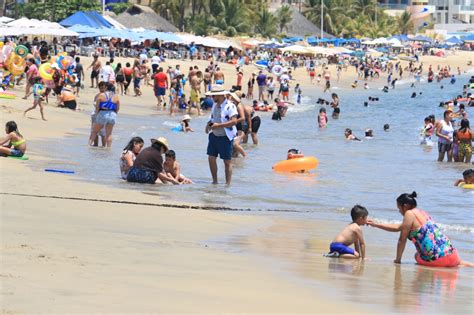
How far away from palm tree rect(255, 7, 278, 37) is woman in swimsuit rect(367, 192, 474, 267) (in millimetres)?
74502

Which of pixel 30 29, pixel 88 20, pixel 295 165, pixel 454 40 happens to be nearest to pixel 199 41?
pixel 88 20

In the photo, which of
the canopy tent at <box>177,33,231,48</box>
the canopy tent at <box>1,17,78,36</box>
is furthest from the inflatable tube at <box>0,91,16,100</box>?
the canopy tent at <box>177,33,231,48</box>

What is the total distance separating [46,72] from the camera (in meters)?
24.3

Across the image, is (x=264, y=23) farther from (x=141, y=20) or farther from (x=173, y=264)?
(x=173, y=264)

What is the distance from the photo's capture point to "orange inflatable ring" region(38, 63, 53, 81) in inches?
952

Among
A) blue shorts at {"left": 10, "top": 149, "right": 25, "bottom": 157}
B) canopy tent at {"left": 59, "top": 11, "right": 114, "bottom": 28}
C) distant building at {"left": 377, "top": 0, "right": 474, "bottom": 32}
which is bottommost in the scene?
blue shorts at {"left": 10, "top": 149, "right": 25, "bottom": 157}

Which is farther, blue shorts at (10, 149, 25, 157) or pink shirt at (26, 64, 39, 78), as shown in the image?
pink shirt at (26, 64, 39, 78)

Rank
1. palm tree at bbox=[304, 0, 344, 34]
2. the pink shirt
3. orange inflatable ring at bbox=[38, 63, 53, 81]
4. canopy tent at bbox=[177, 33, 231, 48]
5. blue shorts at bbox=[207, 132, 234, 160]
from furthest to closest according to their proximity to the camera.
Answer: palm tree at bbox=[304, 0, 344, 34] → canopy tent at bbox=[177, 33, 231, 48] → orange inflatable ring at bbox=[38, 63, 53, 81] → the pink shirt → blue shorts at bbox=[207, 132, 234, 160]

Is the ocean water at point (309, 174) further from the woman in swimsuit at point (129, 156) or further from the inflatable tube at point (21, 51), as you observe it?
the inflatable tube at point (21, 51)

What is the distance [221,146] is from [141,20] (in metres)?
51.9

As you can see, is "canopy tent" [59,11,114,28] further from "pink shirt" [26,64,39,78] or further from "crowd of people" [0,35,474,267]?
"pink shirt" [26,64,39,78]

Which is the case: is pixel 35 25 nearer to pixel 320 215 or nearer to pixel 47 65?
pixel 47 65

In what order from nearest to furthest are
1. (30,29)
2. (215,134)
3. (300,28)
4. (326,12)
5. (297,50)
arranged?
(215,134) → (30,29) → (297,50) → (300,28) → (326,12)

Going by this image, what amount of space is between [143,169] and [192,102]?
58.4 feet
